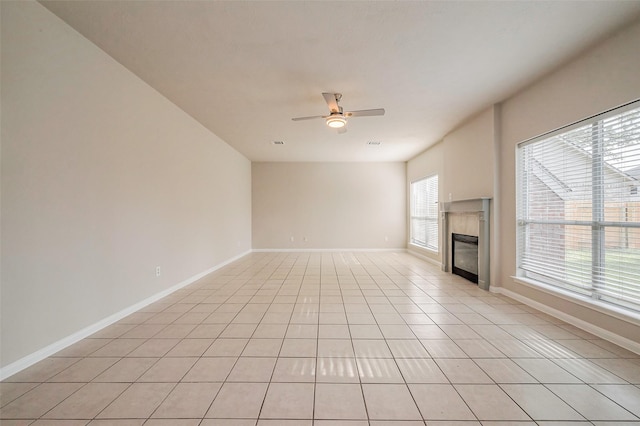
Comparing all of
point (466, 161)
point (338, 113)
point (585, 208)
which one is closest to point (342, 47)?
point (338, 113)

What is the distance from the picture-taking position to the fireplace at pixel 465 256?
4.23 m

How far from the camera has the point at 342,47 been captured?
7.88 ft

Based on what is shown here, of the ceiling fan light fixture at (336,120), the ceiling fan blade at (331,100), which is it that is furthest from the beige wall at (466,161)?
the ceiling fan blade at (331,100)

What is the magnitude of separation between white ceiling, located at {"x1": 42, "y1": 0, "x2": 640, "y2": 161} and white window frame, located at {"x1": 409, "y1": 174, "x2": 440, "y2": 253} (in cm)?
269

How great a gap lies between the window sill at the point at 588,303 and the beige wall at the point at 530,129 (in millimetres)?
36

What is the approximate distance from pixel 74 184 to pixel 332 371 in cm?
274

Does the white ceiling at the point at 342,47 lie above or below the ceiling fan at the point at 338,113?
above

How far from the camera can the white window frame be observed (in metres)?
6.00

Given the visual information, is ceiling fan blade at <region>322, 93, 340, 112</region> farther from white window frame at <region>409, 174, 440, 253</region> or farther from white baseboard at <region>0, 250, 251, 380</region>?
white window frame at <region>409, 174, 440, 253</region>

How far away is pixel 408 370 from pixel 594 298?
220 cm

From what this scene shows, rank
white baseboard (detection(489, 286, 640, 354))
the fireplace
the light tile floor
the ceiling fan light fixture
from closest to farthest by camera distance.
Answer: the light tile floor → white baseboard (detection(489, 286, 640, 354)) → the ceiling fan light fixture → the fireplace

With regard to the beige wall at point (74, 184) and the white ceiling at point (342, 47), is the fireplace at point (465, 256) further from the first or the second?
the beige wall at point (74, 184)

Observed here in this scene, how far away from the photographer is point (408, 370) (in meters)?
1.90

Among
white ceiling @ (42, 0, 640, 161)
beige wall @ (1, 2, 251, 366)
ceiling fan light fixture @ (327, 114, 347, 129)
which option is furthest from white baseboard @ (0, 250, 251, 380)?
ceiling fan light fixture @ (327, 114, 347, 129)
